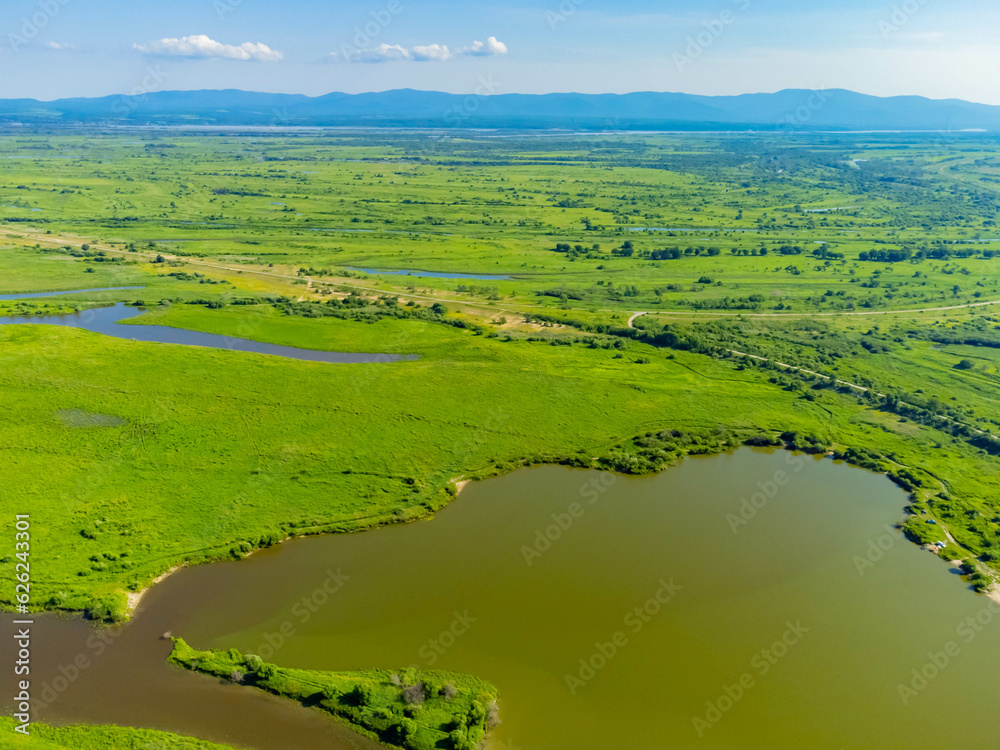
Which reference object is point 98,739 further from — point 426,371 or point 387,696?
point 426,371

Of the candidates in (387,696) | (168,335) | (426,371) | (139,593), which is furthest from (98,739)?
(168,335)

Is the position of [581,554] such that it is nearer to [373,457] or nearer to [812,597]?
[812,597]

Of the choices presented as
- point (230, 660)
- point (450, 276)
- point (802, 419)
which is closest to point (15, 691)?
point (230, 660)

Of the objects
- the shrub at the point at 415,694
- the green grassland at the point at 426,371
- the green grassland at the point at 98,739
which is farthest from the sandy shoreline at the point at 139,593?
the shrub at the point at 415,694

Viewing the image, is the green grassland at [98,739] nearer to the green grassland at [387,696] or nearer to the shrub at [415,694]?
the green grassland at [387,696]

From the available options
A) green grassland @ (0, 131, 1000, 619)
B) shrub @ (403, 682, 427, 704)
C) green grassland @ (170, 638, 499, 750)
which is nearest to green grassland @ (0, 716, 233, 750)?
green grassland @ (170, 638, 499, 750)

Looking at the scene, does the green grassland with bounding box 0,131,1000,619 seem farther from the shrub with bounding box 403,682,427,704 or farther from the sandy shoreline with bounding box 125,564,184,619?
the shrub with bounding box 403,682,427,704

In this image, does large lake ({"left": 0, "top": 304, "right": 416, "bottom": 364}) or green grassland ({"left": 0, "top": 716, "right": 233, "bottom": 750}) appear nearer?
green grassland ({"left": 0, "top": 716, "right": 233, "bottom": 750})
